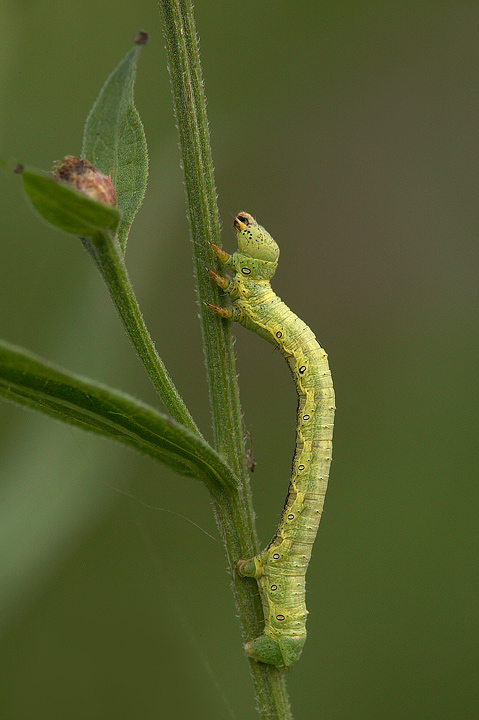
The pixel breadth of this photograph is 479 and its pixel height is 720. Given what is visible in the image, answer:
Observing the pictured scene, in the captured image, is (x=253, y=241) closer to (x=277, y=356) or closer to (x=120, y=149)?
(x=120, y=149)

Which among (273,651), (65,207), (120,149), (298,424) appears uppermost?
(120,149)

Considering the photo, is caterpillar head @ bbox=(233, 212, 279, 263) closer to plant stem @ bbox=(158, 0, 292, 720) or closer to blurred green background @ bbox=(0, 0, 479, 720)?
plant stem @ bbox=(158, 0, 292, 720)

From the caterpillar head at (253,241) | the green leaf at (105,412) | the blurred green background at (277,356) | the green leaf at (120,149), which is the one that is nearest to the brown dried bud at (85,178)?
the green leaf at (120,149)

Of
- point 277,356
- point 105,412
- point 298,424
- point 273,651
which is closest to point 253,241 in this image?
point 298,424

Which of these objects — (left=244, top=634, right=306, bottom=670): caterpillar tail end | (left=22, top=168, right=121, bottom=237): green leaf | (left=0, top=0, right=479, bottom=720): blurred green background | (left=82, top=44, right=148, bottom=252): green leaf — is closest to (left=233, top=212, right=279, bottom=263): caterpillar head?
(left=0, top=0, right=479, bottom=720): blurred green background

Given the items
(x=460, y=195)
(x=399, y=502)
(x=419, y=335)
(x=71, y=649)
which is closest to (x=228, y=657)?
(x=71, y=649)

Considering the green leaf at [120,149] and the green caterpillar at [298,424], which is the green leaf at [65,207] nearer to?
the green leaf at [120,149]

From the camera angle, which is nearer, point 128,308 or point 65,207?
point 65,207
